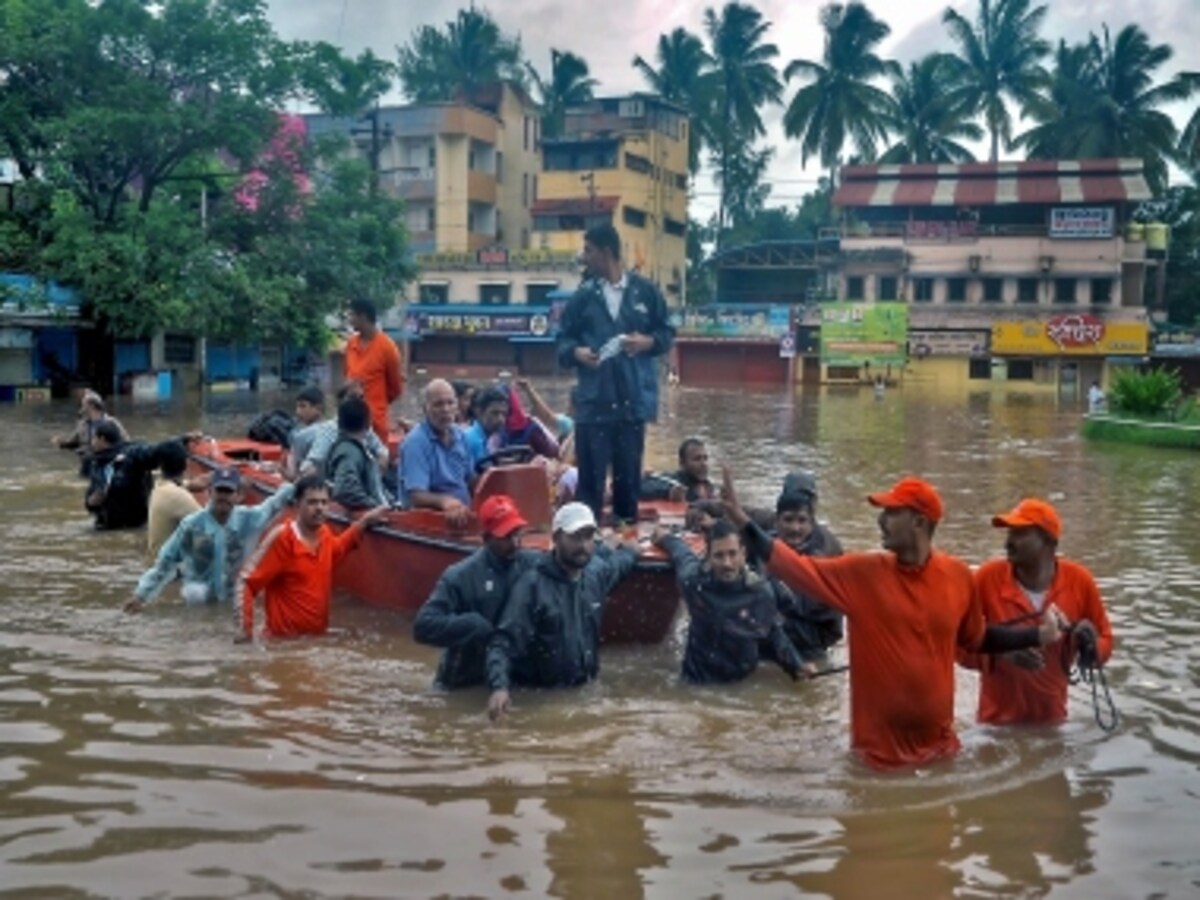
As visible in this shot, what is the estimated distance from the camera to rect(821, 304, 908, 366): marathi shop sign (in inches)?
2058

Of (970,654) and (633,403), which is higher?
(633,403)

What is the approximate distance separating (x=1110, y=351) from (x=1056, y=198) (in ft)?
20.6

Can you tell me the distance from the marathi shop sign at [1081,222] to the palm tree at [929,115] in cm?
751

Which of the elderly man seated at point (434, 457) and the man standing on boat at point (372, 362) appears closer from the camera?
the elderly man seated at point (434, 457)

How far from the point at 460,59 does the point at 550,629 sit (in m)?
61.8

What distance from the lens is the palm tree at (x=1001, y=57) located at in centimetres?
5566

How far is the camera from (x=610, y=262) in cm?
781

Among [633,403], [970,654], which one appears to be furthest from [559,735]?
[633,403]

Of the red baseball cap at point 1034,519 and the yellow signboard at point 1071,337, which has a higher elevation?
the yellow signboard at point 1071,337

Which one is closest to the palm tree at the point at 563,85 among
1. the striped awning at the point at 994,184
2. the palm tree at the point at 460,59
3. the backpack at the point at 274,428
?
the palm tree at the point at 460,59

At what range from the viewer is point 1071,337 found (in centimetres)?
5112

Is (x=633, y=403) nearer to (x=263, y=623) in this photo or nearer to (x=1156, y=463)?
(x=263, y=623)

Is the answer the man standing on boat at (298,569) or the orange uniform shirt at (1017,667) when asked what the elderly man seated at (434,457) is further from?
the orange uniform shirt at (1017,667)

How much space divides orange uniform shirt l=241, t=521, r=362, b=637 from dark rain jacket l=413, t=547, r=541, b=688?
1.43 metres
